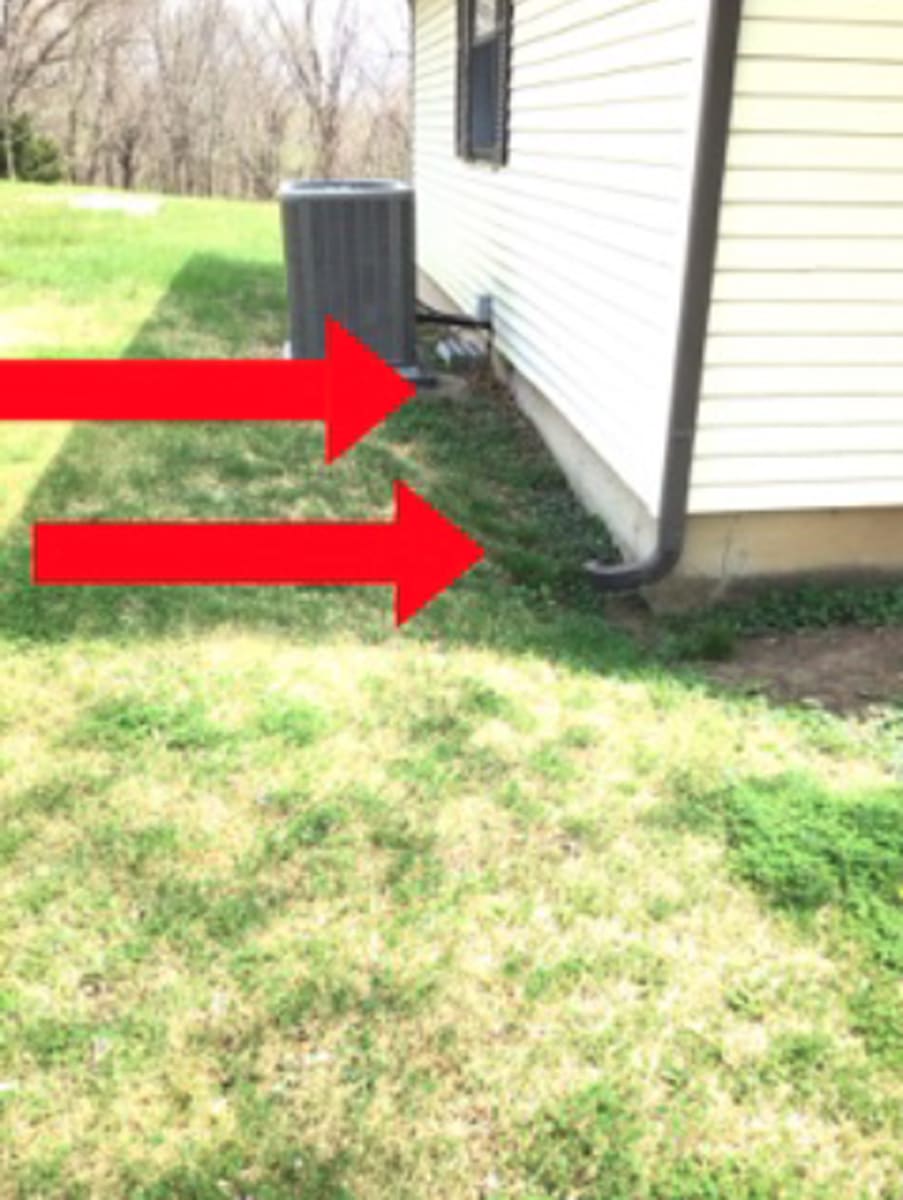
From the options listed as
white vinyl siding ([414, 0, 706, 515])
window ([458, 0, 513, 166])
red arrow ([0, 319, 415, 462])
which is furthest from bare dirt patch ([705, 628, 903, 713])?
window ([458, 0, 513, 166])

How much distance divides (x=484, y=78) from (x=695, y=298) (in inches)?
177

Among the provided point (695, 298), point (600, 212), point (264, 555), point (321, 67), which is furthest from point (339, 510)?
point (321, 67)

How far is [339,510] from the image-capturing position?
4.78 m

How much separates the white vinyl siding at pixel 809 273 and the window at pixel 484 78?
10.7ft

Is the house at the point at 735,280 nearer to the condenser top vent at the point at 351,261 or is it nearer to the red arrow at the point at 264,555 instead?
the red arrow at the point at 264,555

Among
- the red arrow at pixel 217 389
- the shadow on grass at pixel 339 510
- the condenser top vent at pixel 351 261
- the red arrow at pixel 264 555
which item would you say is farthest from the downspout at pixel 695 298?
the condenser top vent at pixel 351 261

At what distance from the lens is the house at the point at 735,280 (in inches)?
130

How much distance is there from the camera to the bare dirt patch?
137 inches

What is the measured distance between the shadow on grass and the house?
0.31 metres

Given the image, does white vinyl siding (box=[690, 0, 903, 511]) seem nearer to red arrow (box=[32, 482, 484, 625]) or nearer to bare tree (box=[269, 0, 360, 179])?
red arrow (box=[32, 482, 484, 625])

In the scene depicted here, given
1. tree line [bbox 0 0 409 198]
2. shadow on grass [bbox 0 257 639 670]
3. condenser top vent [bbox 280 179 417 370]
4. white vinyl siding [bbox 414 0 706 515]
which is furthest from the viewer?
tree line [bbox 0 0 409 198]

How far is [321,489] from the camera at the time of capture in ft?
16.3

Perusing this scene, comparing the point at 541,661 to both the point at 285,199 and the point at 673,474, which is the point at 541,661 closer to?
the point at 673,474

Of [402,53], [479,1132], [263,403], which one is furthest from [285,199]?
[402,53]
